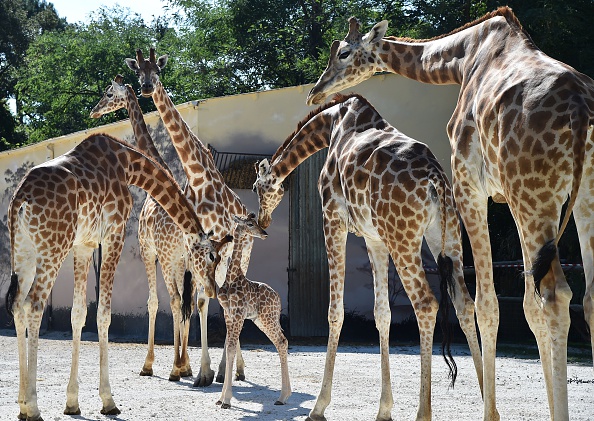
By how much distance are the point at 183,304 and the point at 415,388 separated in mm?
2850

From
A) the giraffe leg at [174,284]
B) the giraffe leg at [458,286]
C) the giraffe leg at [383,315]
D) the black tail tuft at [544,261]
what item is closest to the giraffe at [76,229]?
the giraffe leg at [174,284]

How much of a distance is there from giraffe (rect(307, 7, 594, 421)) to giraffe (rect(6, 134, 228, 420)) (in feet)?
10.4

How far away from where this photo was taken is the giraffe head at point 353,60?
281 inches

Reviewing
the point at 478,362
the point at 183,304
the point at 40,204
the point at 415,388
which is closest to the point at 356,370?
the point at 415,388

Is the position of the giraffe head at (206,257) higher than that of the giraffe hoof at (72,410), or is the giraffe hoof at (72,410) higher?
the giraffe head at (206,257)

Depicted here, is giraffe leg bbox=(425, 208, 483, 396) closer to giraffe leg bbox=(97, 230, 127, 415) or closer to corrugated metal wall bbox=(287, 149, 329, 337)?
giraffe leg bbox=(97, 230, 127, 415)

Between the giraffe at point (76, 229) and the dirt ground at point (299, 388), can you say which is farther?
the dirt ground at point (299, 388)

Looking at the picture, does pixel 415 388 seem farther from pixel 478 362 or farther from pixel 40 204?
pixel 40 204

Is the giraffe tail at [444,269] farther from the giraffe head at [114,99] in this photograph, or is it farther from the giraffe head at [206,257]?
the giraffe head at [114,99]

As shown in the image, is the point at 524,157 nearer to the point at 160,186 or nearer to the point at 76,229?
the point at 76,229

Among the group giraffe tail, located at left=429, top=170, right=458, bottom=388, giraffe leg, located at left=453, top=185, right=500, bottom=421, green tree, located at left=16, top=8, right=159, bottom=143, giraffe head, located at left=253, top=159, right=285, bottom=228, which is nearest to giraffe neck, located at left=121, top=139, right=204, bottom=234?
giraffe head, located at left=253, top=159, right=285, bottom=228

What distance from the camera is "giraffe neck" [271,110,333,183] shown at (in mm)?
7672

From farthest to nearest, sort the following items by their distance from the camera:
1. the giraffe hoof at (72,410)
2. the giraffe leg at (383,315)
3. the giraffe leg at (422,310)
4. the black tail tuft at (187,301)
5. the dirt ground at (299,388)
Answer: the black tail tuft at (187,301)
the giraffe hoof at (72,410)
the dirt ground at (299,388)
the giraffe leg at (383,315)
the giraffe leg at (422,310)

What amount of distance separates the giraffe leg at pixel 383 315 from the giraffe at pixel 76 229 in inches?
90.4
